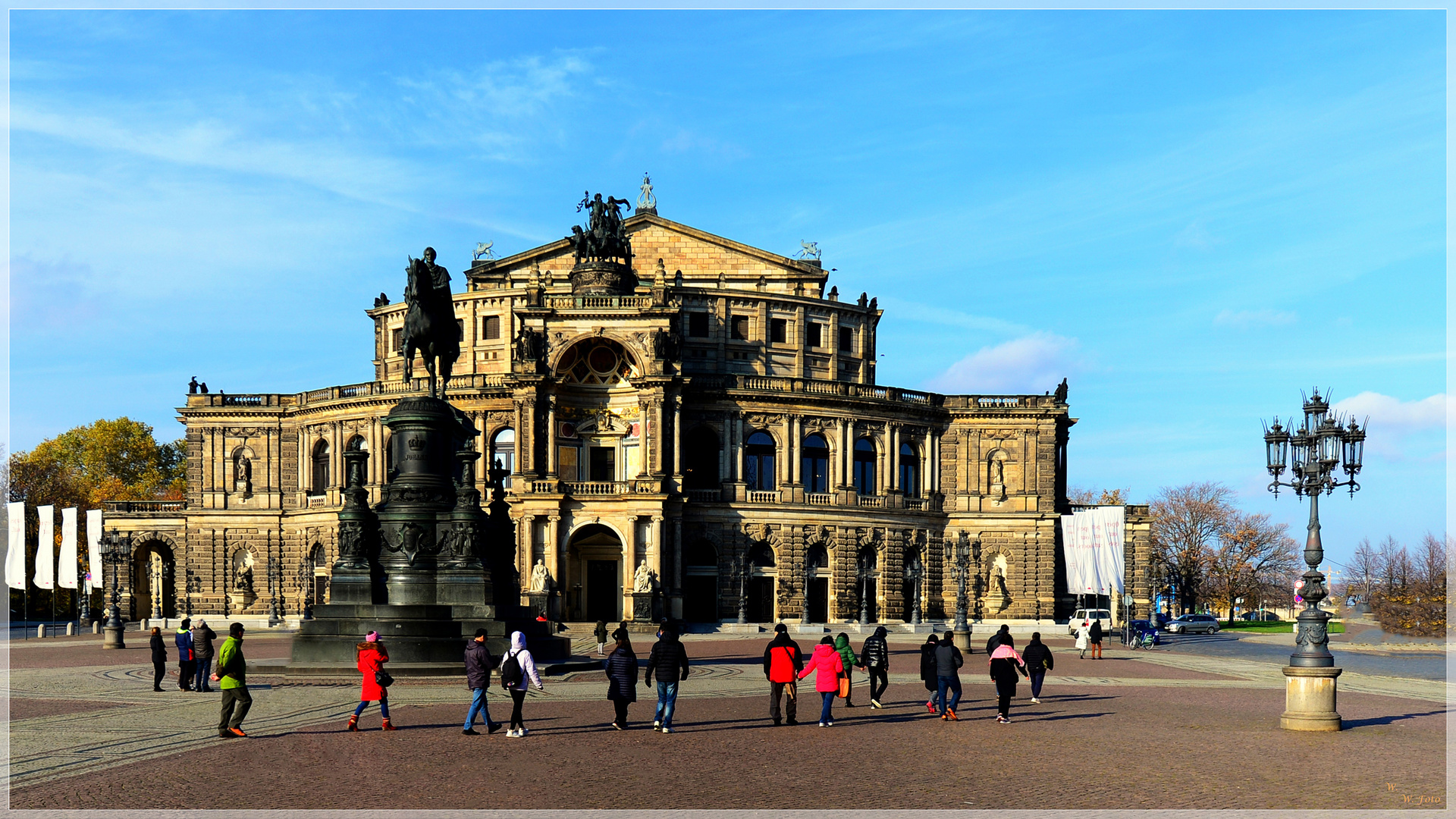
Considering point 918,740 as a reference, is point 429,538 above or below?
above

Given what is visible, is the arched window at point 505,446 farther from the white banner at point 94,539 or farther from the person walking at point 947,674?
the person walking at point 947,674

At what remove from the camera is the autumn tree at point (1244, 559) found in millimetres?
120250

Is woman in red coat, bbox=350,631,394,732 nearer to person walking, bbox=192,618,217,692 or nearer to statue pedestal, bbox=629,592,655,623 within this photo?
person walking, bbox=192,618,217,692

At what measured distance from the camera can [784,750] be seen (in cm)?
2161

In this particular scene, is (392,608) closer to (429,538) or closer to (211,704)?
(429,538)

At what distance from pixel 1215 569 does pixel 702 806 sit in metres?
112

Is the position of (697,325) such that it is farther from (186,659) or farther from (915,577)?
(186,659)

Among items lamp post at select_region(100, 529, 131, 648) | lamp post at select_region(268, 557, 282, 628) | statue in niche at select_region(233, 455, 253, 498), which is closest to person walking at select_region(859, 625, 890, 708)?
lamp post at select_region(100, 529, 131, 648)

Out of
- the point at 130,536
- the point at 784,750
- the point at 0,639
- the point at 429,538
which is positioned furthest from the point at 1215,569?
the point at 784,750

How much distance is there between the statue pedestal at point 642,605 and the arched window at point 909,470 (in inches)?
793

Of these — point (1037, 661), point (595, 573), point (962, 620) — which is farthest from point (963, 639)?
point (595, 573)

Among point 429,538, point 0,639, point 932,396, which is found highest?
point 932,396

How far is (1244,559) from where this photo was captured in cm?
12031

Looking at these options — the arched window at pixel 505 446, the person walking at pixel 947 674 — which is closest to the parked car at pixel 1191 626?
the arched window at pixel 505 446
